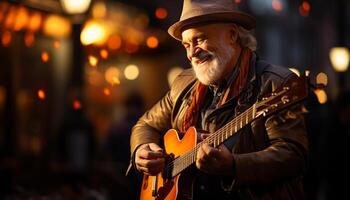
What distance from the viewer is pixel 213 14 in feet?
15.4

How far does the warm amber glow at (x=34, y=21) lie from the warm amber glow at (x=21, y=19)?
26 centimetres

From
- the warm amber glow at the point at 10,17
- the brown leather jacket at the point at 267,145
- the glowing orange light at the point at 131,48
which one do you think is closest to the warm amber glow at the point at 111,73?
the glowing orange light at the point at 131,48

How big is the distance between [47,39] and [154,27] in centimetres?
415

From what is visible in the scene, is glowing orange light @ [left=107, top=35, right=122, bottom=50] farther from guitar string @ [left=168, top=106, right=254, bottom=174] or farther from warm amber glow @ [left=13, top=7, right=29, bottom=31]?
guitar string @ [left=168, top=106, right=254, bottom=174]

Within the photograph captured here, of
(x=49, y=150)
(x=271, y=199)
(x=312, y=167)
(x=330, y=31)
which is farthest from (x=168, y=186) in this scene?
(x=330, y=31)

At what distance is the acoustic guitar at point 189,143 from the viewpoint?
13.2 ft

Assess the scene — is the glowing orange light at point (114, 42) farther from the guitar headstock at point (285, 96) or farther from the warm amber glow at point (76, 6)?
the guitar headstock at point (285, 96)

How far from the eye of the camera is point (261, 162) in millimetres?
4273

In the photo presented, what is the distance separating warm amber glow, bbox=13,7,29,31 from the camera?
12197 mm

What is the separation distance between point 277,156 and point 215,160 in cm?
37

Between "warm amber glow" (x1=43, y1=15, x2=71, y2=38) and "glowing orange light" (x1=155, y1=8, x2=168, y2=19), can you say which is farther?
"glowing orange light" (x1=155, y1=8, x2=168, y2=19)

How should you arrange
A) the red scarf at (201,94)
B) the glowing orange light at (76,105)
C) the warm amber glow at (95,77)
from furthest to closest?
the warm amber glow at (95,77), the glowing orange light at (76,105), the red scarf at (201,94)

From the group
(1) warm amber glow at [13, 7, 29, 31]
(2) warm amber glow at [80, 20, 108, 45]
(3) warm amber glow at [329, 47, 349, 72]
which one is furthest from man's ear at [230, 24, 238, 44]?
(3) warm amber glow at [329, 47, 349, 72]

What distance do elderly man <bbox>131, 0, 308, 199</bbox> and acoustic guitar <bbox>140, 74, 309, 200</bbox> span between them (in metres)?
0.02
